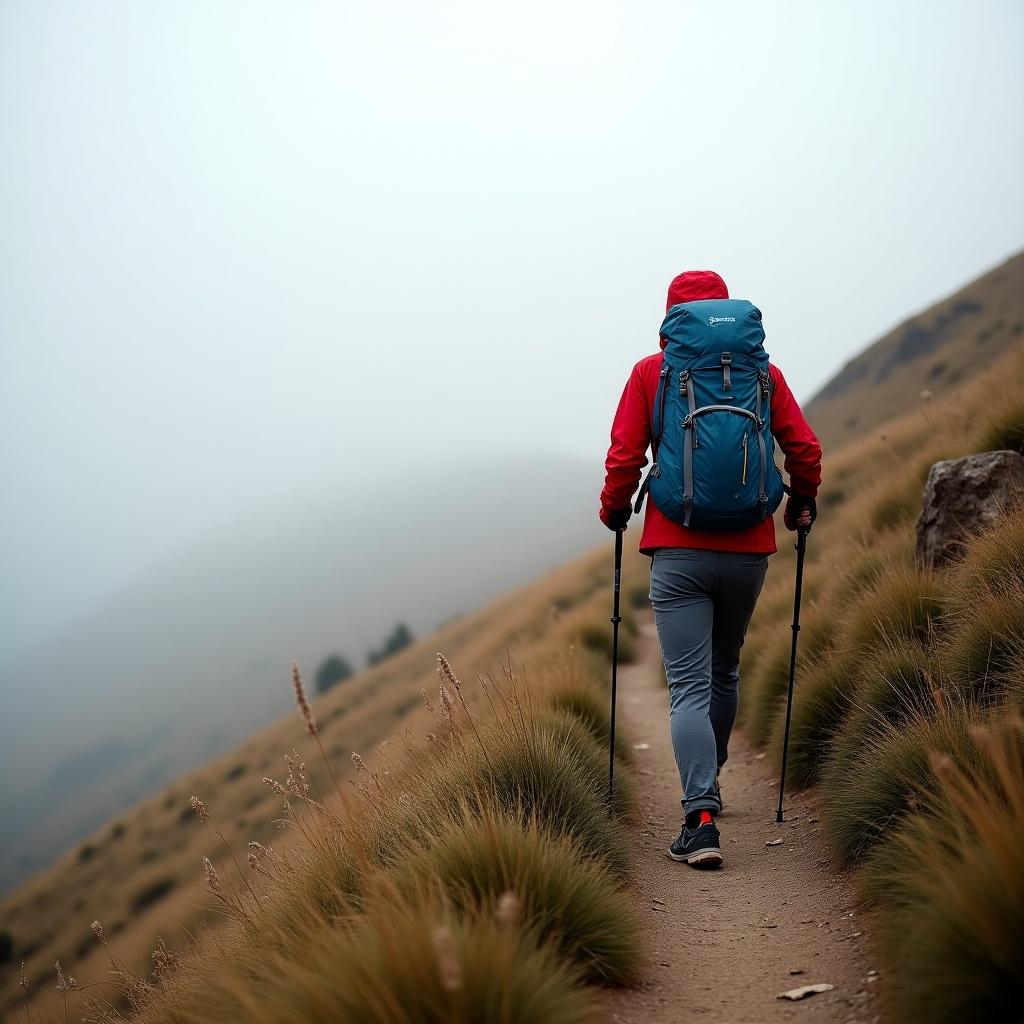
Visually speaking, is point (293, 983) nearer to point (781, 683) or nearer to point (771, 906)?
point (771, 906)

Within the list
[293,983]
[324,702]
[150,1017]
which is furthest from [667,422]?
[324,702]

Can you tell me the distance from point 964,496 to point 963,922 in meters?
5.36

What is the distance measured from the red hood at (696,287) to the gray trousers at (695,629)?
1584 millimetres

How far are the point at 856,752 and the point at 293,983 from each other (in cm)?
364

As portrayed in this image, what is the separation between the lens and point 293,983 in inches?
115

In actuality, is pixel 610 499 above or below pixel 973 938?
above

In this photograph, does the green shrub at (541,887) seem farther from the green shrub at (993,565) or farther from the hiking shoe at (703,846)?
the green shrub at (993,565)

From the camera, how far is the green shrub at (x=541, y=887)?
3.45 metres

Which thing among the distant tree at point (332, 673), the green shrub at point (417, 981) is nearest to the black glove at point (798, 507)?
the green shrub at point (417, 981)

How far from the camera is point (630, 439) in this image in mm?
4992

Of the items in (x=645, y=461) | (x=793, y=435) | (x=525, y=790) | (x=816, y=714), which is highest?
(x=645, y=461)

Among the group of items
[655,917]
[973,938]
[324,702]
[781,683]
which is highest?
[973,938]

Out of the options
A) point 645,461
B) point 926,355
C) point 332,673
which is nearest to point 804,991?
point 645,461

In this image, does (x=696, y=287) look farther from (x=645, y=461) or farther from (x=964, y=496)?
(x=964, y=496)
